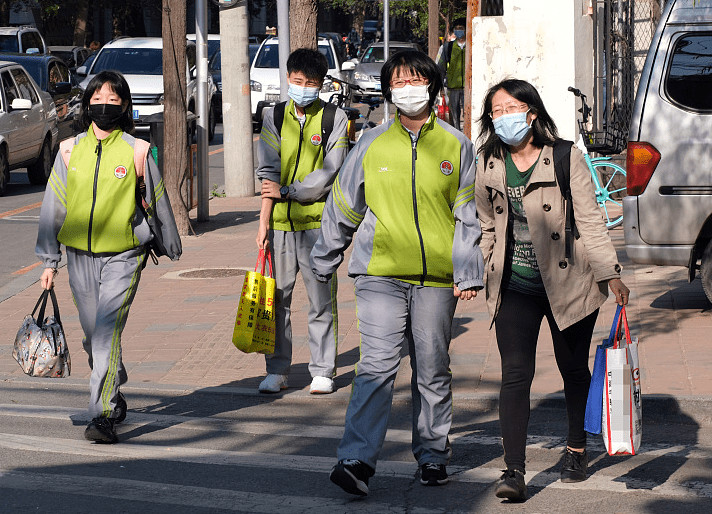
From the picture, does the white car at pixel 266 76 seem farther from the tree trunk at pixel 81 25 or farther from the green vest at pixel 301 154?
the tree trunk at pixel 81 25

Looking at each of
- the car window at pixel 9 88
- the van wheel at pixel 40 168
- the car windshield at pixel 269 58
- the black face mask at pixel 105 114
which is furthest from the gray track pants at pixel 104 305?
the car windshield at pixel 269 58

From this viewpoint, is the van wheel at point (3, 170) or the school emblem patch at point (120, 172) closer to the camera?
the school emblem patch at point (120, 172)

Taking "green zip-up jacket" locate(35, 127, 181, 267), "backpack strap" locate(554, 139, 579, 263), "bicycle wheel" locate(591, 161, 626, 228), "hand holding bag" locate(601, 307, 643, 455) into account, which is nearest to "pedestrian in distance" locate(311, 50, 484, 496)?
"backpack strap" locate(554, 139, 579, 263)

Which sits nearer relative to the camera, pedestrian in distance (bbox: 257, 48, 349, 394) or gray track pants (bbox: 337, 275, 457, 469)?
gray track pants (bbox: 337, 275, 457, 469)

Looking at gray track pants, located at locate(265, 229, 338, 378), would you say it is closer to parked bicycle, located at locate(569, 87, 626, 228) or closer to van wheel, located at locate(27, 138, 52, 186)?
parked bicycle, located at locate(569, 87, 626, 228)

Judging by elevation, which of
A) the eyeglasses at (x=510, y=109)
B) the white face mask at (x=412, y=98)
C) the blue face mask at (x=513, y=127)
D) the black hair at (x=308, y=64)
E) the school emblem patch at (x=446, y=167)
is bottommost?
the school emblem patch at (x=446, y=167)

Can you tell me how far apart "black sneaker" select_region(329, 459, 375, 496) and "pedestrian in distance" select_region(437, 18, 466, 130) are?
17.2 m

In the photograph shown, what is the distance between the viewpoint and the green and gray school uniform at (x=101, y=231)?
19.1 feet

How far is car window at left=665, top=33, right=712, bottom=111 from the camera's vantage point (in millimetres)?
8180

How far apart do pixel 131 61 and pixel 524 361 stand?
19.9 metres

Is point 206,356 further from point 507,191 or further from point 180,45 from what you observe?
point 180,45

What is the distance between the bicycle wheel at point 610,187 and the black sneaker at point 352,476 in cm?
855

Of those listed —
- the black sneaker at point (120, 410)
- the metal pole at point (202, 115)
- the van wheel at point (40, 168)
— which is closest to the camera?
the black sneaker at point (120, 410)

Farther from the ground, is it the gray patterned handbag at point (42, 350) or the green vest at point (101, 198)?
the green vest at point (101, 198)
